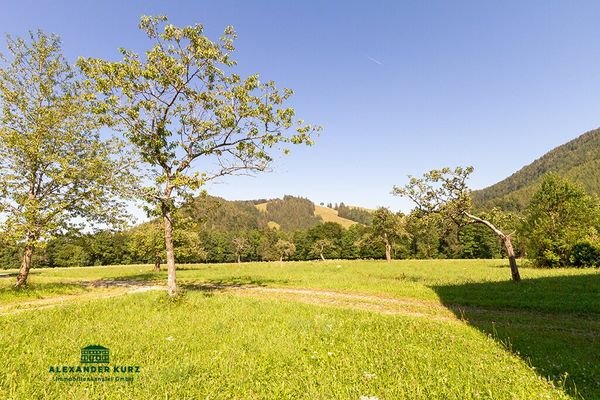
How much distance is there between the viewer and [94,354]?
8.17 meters

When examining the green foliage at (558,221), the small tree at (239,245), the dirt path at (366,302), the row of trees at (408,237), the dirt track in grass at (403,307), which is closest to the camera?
the dirt track in grass at (403,307)

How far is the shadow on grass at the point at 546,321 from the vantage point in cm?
721

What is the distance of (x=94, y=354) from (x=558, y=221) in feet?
179

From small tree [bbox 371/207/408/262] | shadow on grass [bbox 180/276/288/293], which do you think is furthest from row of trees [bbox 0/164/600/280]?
shadow on grass [bbox 180/276/288/293]

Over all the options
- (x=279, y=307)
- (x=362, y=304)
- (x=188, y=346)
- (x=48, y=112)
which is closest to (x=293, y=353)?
(x=188, y=346)

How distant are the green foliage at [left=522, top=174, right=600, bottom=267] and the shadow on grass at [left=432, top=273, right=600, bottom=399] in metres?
22.7

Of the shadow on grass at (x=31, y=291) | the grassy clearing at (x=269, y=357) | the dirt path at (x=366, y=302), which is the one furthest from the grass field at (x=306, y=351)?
the shadow on grass at (x=31, y=291)

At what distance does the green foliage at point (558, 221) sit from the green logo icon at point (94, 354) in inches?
1983

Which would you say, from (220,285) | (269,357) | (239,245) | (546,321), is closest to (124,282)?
(220,285)

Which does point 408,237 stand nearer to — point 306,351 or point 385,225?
point 385,225

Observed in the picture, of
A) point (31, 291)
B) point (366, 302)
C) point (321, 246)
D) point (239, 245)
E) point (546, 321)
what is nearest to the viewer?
point (546, 321)

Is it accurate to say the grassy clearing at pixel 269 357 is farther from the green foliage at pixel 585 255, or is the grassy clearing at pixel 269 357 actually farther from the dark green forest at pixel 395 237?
the green foliage at pixel 585 255

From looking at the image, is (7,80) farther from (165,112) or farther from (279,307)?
(279,307)

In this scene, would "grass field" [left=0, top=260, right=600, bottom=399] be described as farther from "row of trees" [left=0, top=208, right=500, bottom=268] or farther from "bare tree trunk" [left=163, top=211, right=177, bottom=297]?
"row of trees" [left=0, top=208, right=500, bottom=268]
